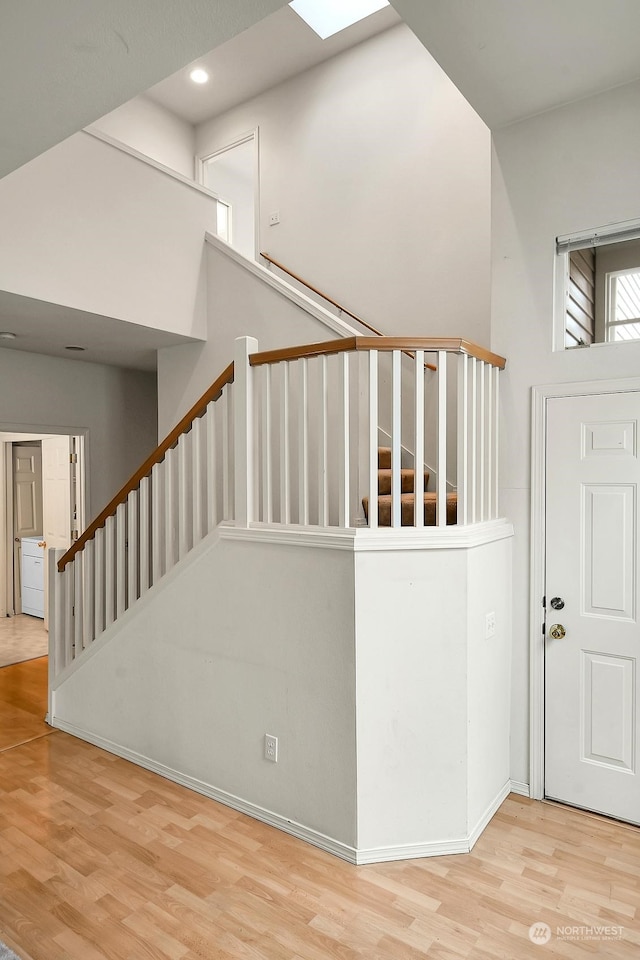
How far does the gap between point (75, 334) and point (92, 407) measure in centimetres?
118

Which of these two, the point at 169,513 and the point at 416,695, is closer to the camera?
the point at 416,695

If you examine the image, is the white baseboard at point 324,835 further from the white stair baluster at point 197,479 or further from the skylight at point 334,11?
the skylight at point 334,11

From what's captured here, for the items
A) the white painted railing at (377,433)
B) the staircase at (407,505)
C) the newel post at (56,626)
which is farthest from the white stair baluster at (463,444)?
the newel post at (56,626)

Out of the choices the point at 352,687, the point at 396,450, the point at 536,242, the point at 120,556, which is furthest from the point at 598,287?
the point at 120,556

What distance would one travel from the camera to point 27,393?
5.08 metres

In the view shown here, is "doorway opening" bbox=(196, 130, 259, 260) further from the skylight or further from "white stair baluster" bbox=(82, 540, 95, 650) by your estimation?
"white stair baluster" bbox=(82, 540, 95, 650)

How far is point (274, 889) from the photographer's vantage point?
2395 mm

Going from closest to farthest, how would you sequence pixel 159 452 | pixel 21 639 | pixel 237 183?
pixel 159 452 → pixel 21 639 → pixel 237 183

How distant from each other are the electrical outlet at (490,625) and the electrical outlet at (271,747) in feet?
3.63

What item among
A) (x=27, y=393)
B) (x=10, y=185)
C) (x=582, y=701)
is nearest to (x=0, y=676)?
(x=27, y=393)

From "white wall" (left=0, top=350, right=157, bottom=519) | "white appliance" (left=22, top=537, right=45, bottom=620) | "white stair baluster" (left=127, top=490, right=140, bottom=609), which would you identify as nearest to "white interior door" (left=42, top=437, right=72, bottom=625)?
"white wall" (left=0, top=350, right=157, bottom=519)

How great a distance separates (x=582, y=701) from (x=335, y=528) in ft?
5.09

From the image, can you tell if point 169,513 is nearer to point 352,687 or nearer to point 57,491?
point 352,687

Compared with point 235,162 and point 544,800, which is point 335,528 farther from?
point 235,162
